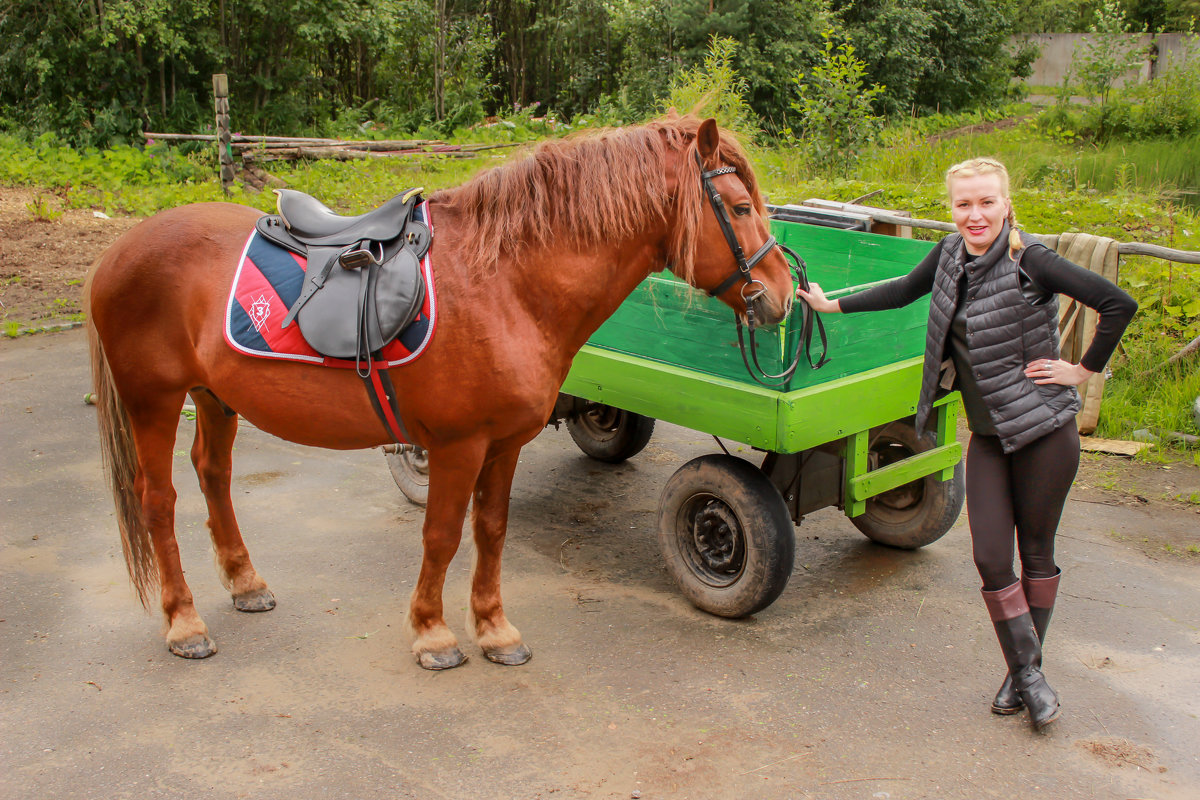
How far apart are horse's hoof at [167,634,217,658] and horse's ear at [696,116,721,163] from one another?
7.97 ft

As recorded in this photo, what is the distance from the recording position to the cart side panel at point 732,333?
329cm

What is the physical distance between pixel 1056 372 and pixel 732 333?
1.12 metres

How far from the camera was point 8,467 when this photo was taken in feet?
16.2

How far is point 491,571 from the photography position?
10.7ft

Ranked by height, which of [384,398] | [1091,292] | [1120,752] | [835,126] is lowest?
[1120,752]

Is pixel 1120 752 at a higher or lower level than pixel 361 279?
lower

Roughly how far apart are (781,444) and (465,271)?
124cm

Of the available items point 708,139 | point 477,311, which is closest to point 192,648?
point 477,311

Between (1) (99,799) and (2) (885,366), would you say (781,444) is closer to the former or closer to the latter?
(2) (885,366)

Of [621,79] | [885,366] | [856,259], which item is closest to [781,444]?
[885,366]

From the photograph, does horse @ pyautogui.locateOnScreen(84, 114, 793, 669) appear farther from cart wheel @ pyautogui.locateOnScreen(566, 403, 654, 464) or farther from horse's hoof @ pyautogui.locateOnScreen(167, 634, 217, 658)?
cart wheel @ pyautogui.locateOnScreen(566, 403, 654, 464)

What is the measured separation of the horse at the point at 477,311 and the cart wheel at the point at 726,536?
0.75 meters

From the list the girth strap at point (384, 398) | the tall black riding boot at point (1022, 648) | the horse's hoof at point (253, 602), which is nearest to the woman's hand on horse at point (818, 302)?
the tall black riding boot at point (1022, 648)

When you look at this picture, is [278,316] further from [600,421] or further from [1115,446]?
[1115,446]
